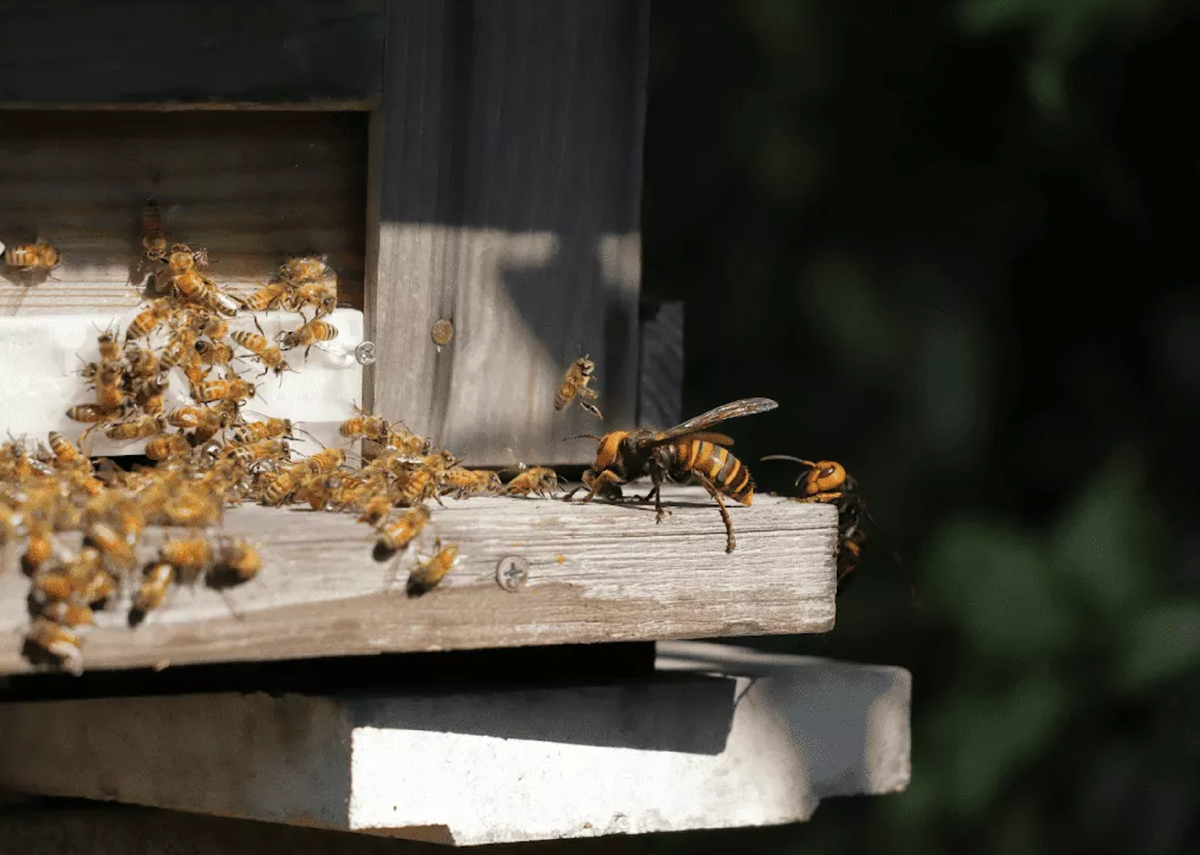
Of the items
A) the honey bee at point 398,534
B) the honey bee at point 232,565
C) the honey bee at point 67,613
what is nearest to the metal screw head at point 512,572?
the honey bee at point 398,534

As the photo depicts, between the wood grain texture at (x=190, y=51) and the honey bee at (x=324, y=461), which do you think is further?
the wood grain texture at (x=190, y=51)

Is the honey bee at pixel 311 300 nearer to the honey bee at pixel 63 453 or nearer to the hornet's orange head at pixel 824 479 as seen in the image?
the honey bee at pixel 63 453

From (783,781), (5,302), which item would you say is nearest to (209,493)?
(5,302)

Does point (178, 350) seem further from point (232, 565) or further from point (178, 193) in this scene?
point (232, 565)

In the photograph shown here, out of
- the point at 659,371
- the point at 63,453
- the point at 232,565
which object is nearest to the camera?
the point at 232,565

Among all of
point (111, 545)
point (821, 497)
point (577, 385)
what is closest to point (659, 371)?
point (577, 385)
